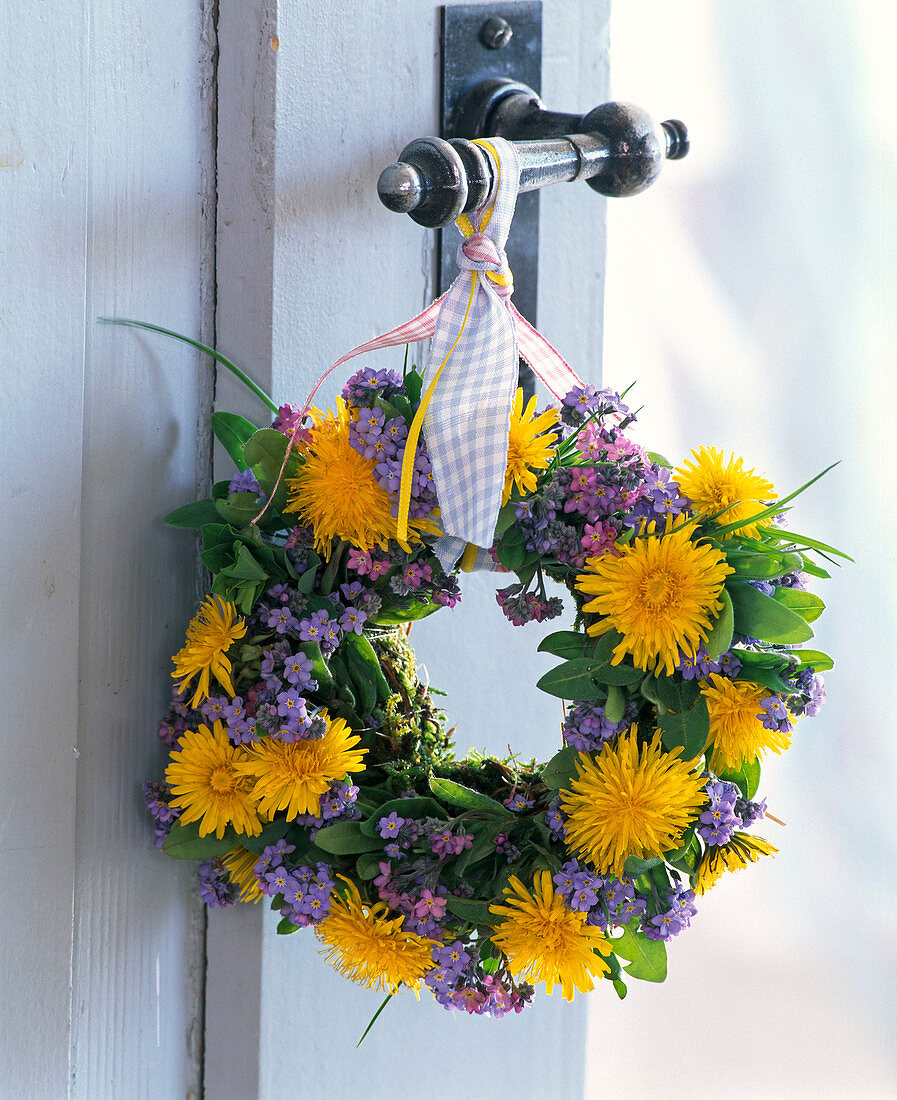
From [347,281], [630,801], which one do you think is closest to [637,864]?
[630,801]

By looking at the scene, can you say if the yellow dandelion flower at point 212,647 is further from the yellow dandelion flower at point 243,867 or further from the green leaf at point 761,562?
the green leaf at point 761,562

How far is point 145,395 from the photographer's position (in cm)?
52

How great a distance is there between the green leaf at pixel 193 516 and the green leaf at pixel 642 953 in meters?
0.27

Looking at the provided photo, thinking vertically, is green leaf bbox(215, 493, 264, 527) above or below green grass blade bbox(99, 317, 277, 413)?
below

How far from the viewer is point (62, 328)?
47 cm

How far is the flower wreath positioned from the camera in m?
0.42

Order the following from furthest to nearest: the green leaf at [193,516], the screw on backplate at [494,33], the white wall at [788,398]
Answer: the white wall at [788,398] < the screw on backplate at [494,33] < the green leaf at [193,516]

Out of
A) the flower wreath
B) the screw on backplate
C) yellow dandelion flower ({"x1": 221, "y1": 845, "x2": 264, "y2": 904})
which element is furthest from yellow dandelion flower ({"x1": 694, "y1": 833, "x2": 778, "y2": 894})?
the screw on backplate

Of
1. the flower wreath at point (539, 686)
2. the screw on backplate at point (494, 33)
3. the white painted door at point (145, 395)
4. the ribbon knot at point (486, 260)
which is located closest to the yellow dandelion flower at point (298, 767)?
the flower wreath at point (539, 686)

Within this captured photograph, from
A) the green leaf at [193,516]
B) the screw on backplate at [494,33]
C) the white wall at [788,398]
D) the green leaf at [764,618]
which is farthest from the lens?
the white wall at [788,398]

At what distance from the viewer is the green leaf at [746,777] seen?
45 centimetres

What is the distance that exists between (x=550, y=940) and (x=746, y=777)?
0.11 m

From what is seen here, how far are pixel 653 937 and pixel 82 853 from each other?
0.90ft

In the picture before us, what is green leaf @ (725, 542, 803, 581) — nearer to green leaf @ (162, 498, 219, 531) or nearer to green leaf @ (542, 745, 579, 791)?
green leaf @ (542, 745, 579, 791)
